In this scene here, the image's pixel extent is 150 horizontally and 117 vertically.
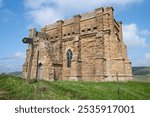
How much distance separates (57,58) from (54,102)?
2428 cm

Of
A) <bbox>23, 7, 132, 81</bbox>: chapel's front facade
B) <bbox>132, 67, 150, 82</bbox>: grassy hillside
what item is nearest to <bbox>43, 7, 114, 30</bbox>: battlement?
<bbox>23, 7, 132, 81</bbox>: chapel's front facade

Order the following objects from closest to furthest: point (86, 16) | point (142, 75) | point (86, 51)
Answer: point (86, 51), point (86, 16), point (142, 75)

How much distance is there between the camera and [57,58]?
29.6 m

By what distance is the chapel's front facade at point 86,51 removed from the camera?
24469 millimetres

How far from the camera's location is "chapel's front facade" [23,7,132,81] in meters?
24.5

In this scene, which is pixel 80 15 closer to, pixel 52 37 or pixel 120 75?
pixel 52 37

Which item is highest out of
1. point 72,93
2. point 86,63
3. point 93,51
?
point 93,51

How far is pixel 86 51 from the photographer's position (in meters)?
26.5

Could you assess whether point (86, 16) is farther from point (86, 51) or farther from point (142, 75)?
point (142, 75)

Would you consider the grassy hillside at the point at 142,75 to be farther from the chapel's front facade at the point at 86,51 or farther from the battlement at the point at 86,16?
the battlement at the point at 86,16

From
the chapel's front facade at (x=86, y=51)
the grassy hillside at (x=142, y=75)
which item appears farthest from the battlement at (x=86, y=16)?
the grassy hillside at (x=142, y=75)

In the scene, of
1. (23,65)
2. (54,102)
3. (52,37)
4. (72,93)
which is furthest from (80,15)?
(54,102)

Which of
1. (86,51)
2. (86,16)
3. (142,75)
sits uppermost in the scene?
(86,16)

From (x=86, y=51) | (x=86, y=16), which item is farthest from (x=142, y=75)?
(x=86, y=51)
